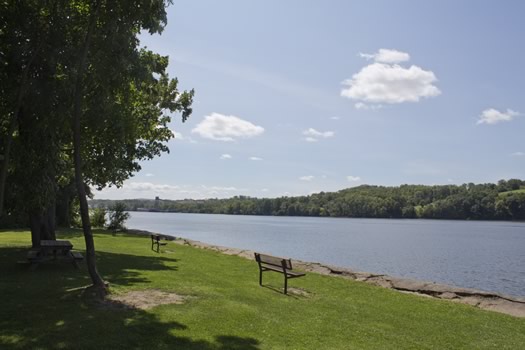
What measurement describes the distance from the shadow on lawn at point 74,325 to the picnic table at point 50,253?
1.89 metres

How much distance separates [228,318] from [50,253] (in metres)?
7.34

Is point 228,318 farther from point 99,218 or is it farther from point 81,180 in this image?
point 99,218

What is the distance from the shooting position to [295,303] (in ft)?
33.9

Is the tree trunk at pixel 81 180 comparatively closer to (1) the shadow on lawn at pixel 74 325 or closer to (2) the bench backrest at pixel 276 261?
(1) the shadow on lawn at pixel 74 325

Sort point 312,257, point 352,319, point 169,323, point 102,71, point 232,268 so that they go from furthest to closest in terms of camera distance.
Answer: point 312,257 → point 232,268 → point 102,71 → point 352,319 → point 169,323

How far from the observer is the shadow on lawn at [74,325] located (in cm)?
618

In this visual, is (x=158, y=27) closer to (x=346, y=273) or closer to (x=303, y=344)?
(x=303, y=344)

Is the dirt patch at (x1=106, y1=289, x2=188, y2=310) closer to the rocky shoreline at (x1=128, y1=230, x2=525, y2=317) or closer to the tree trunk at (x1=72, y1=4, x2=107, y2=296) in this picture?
the tree trunk at (x1=72, y1=4, x2=107, y2=296)

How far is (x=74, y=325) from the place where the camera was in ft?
22.7

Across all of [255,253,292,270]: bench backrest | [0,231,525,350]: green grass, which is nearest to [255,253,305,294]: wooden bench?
[255,253,292,270]: bench backrest

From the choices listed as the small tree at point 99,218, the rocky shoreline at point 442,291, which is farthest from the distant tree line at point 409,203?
the rocky shoreline at point 442,291

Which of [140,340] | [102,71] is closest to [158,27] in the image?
[102,71]

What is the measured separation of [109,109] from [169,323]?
5.45 meters

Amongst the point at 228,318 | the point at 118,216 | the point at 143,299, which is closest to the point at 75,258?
the point at 143,299
